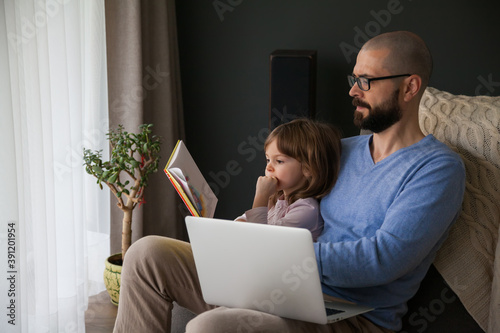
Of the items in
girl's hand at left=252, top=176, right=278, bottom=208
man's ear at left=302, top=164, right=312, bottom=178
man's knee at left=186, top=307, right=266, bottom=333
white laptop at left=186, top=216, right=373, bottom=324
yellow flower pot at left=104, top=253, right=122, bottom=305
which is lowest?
yellow flower pot at left=104, top=253, right=122, bottom=305

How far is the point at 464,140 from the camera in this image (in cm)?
184

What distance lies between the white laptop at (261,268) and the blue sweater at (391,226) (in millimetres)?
105

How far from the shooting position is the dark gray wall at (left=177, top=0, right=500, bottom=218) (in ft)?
10.6

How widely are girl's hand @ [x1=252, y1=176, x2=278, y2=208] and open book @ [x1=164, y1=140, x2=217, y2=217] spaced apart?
16 centimetres

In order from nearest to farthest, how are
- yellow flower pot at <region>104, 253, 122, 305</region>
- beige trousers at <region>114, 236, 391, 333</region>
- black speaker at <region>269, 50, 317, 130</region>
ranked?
beige trousers at <region>114, 236, 391, 333</region>, yellow flower pot at <region>104, 253, 122, 305</region>, black speaker at <region>269, 50, 317, 130</region>

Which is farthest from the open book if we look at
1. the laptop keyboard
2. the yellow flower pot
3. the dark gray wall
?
the dark gray wall

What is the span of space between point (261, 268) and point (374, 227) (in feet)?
1.49

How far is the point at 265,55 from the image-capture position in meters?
3.57

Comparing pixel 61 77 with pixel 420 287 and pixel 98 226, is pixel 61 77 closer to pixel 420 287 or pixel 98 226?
pixel 98 226

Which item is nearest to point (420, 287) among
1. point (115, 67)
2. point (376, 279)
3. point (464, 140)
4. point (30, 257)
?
point (376, 279)

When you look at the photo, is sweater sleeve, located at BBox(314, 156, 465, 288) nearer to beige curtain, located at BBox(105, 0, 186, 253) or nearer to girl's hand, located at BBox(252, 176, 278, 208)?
girl's hand, located at BBox(252, 176, 278, 208)

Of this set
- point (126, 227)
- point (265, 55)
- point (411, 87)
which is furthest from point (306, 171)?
point (265, 55)

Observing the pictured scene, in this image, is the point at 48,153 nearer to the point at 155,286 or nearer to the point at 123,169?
the point at 123,169

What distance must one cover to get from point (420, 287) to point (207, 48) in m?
2.30
